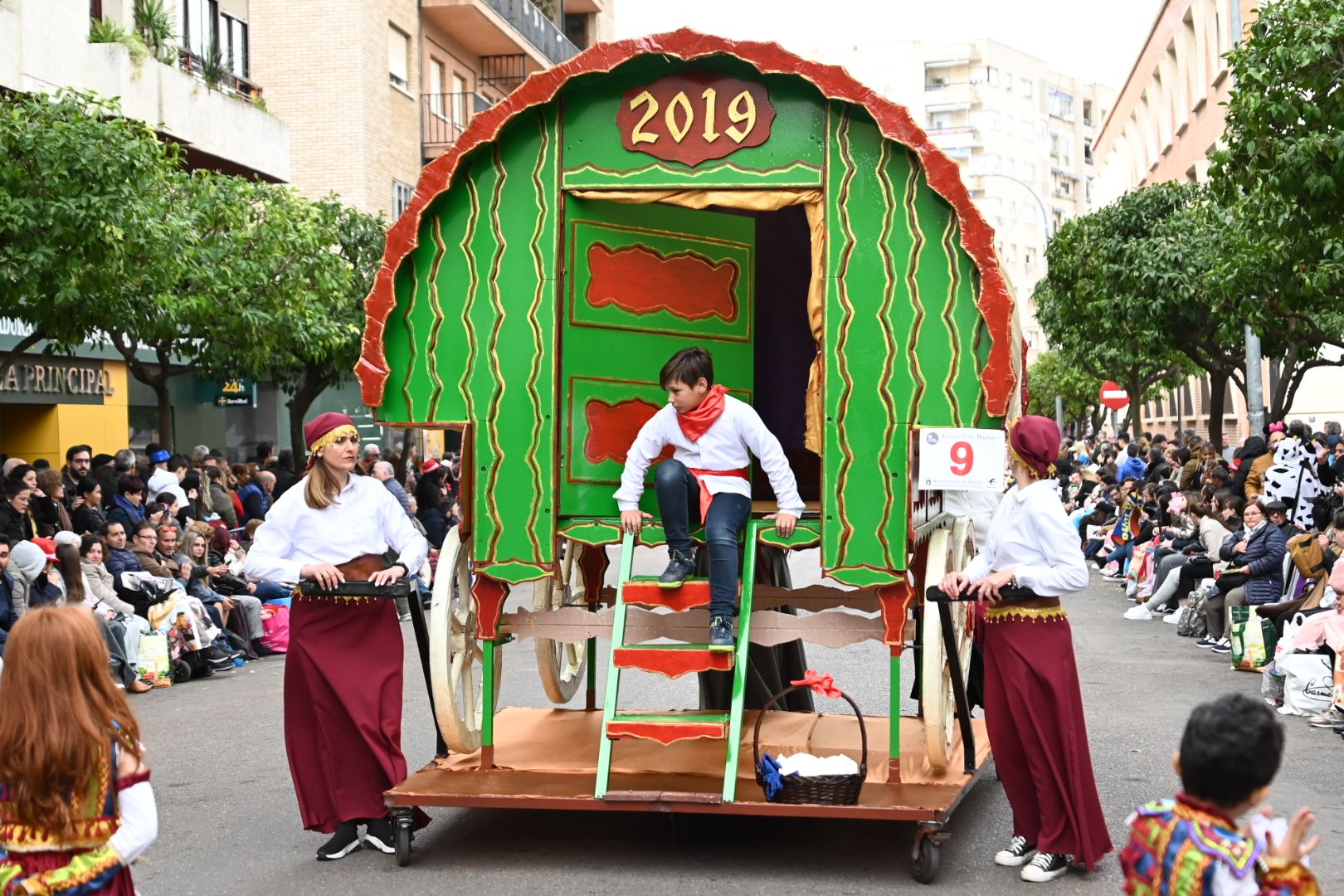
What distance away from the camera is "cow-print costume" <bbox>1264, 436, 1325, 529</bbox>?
655 inches

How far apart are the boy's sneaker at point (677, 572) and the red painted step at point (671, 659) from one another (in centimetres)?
37

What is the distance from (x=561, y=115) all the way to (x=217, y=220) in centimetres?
1415

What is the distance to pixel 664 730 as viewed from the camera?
731 centimetres

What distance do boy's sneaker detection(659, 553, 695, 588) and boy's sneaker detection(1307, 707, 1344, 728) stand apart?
5.17m

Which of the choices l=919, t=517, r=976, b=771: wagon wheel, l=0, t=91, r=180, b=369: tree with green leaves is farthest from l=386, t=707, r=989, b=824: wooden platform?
l=0, t=91, r=180, b=369: tree with green leaves

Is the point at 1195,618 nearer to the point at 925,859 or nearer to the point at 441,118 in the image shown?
the point at 925,859

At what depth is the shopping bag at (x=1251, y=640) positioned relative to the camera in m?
13.5

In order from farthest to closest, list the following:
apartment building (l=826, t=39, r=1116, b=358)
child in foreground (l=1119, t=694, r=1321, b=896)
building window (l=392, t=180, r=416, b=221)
Result: apartment building (l=826, t=39, r=1116, b=358) → building window (l=392, t=180, r=416, b=221) → child in foreground (l=1119, t=694, r=1321, b=896)

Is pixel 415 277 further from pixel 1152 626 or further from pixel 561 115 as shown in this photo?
pixel 1152 626

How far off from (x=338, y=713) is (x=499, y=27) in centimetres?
3329

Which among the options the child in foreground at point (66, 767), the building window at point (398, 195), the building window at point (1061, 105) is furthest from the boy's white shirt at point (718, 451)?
the building window at point (1061, 105)

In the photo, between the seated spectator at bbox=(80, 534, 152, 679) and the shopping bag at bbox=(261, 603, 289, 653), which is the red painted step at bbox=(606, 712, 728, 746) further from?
the shopping bag at bbox=(261, 603, 289, 653)

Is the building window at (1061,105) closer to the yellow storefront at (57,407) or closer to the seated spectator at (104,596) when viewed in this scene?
the yellow storefront at (57,407)

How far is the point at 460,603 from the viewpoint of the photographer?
337 inches
